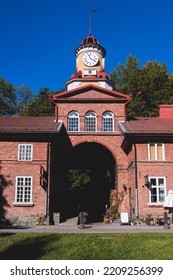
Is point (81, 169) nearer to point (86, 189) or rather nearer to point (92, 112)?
point (86, 189)

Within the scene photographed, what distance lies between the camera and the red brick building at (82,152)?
24203 mm

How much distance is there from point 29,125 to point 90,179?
13.6 metres

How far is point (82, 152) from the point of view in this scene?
34.2 m

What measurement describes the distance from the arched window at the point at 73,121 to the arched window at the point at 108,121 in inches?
92.6

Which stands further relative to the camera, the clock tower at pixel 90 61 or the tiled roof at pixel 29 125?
the clock tower at pixel 90 61

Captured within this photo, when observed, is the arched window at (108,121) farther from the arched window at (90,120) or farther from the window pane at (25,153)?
the window pane at (25,153)

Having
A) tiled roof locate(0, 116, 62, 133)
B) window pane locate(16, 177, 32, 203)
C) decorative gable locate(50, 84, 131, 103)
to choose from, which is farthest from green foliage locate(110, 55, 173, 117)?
window pane locate(16, 177, 32, 203)

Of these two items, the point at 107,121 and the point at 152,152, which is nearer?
the point at 152,152

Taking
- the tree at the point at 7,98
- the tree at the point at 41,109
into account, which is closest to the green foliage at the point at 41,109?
the tree at the point at 41,109

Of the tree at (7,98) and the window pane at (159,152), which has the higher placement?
the tree at (7,98)

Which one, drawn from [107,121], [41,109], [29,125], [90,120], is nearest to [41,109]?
[41,109]

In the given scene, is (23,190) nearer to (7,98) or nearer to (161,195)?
(161,195)

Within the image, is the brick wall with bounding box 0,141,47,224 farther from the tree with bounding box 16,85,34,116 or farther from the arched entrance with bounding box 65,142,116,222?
the tree with bounding box 16,85,34,116

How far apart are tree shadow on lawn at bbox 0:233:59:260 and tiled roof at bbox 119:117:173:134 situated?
13422mm
